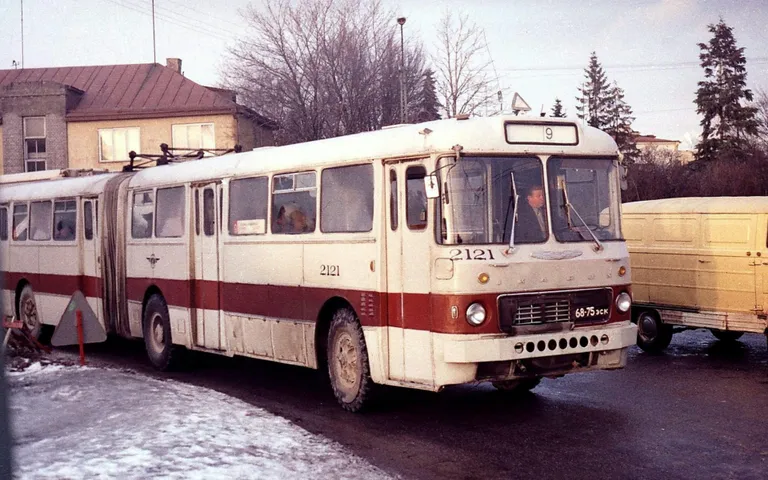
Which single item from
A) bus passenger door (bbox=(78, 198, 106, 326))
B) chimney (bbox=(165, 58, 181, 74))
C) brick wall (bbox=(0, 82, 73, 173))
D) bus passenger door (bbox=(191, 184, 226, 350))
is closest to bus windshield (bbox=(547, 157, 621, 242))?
bus passenger door (bbox=(191, 184, 226, 350))

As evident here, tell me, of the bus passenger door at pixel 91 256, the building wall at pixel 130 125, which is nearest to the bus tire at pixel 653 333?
the bus passenger door at pixel 91 256

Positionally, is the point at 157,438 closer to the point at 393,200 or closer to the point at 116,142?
the point at 393,200

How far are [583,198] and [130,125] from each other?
38.2 meters

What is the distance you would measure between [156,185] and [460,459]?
8232 millimetres

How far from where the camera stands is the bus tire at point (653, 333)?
15.6 m

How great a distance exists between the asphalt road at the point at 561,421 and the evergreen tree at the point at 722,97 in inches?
1836

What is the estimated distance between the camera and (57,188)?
1823 centimetres

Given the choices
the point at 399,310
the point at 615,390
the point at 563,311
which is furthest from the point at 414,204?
the point at 615,390

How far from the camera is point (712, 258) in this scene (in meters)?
14.9

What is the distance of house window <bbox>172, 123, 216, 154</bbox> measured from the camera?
147ft

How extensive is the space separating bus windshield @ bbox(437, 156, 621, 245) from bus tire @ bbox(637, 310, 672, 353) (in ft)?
19.3

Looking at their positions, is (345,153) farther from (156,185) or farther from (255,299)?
(156,185)

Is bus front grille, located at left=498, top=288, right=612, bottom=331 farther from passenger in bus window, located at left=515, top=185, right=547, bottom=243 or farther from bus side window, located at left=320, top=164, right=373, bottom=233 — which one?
bus side window, located at left=320, top=164, right=373, bottom=233

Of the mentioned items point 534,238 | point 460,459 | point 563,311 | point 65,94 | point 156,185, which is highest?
point 65,94
